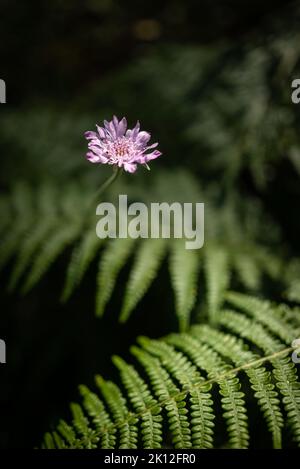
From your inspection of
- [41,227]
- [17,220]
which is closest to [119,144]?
[41,227]

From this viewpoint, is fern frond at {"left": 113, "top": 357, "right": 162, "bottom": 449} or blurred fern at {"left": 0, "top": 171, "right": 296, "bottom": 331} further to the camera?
blurred fern at {"left": 0, "top": 171, "right": 296, "bottom": 331}

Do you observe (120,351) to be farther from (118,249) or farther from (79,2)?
(79,2)

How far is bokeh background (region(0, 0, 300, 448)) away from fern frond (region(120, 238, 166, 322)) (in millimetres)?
308

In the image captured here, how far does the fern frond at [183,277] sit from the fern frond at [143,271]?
0.07 m

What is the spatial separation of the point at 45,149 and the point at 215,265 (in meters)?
1.53

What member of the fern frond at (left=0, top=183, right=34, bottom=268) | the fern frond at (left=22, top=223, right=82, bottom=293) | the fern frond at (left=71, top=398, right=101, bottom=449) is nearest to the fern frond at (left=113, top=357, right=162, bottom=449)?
the fern frond at (left=71, top=398, right=101, bottom=449)

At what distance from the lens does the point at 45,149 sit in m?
2.83

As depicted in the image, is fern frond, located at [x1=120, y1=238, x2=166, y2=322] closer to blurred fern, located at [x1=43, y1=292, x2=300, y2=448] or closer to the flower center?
blurred fern, located at [x1=43, y1=292, x2=300, y2=448]

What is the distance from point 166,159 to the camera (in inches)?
107

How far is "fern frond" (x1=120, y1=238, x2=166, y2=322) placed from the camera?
1.69 metres

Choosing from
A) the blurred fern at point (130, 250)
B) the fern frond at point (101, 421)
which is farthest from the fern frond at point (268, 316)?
the fern frond at point (101, 421)

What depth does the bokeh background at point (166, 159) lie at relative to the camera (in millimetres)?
2250

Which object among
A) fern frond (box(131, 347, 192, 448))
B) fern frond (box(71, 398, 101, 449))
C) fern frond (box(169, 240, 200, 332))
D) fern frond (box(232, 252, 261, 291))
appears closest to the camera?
fern frond (box(131, 347, 192, 448))

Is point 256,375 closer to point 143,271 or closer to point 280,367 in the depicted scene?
point 280,367
